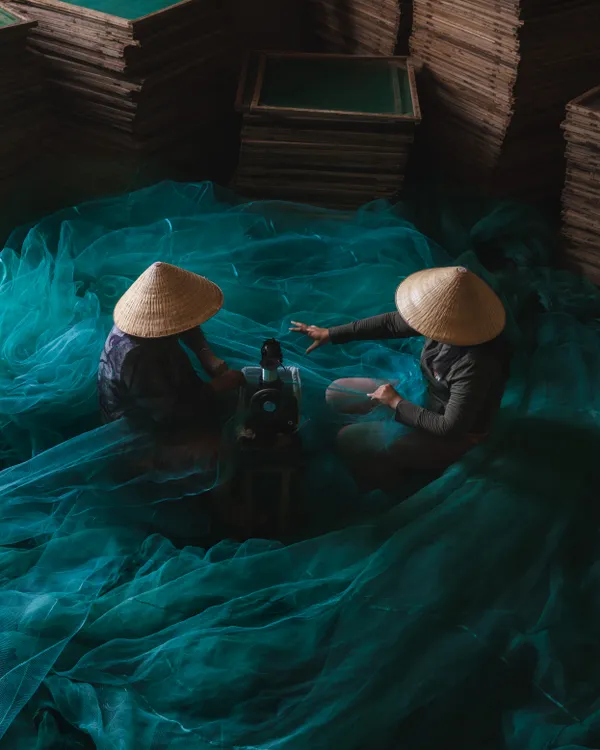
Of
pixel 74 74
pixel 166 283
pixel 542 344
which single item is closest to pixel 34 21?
pixel 74 74

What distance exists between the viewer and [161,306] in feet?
7.67

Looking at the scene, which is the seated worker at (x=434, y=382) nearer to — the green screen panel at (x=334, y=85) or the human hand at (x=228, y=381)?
the human hand at (x=228, y=381)

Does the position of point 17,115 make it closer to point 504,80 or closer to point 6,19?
point 6,19

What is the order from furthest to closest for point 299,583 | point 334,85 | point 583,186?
point 334,85
point 583,186
point 299,583

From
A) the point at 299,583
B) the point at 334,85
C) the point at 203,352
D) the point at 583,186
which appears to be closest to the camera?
the point at 299,583

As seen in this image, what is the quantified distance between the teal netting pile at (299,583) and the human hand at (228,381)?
24 cm

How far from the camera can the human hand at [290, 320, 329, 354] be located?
280 centimetres

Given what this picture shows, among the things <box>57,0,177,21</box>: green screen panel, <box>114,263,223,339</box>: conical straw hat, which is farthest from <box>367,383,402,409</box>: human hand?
<box>57,0,177,21</box>: green screen panel

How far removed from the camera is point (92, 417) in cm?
275

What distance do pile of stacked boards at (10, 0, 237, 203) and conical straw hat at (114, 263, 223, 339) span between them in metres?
1.55

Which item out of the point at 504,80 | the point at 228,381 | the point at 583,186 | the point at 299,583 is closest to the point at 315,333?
the point at 228,381

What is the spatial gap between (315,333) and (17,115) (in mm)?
1862

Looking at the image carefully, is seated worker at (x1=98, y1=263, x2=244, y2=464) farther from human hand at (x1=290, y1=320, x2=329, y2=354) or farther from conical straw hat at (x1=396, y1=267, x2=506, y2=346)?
conical straw hat at (x1=396, y1=267, x2=506, y2=346)

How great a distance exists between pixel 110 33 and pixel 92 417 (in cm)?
174
